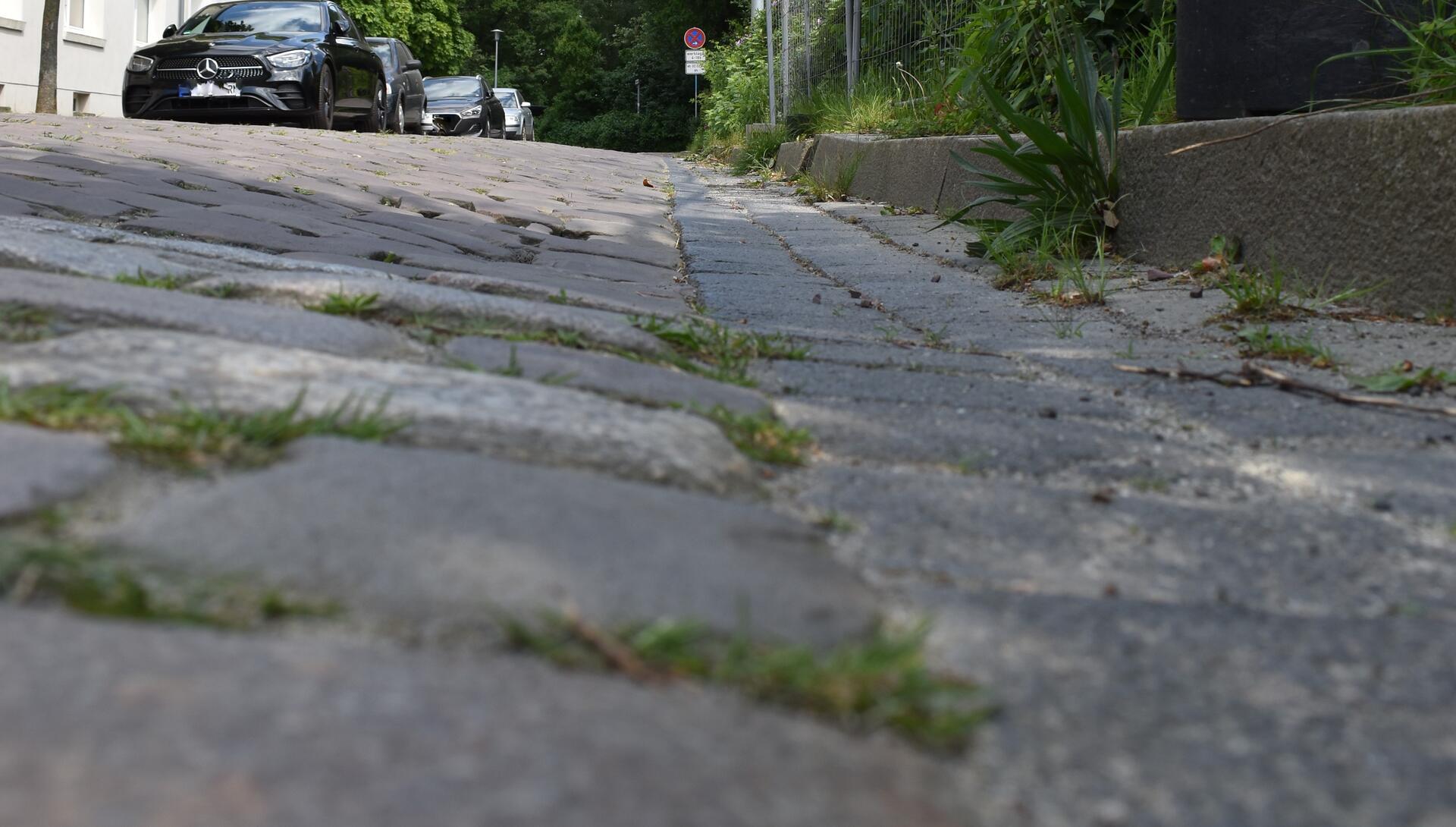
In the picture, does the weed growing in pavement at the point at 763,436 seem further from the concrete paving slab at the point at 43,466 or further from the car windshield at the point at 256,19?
the car windshield at the point at 256,19

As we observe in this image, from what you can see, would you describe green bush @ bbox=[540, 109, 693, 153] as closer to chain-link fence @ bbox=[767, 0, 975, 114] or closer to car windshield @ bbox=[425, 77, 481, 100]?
car windshield @ bbox=[425, 77, 481, 100]

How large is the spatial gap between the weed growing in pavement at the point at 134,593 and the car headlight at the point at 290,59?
11545 mm

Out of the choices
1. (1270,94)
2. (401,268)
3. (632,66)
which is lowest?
(401,268)

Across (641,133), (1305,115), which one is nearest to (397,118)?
(1305,115)

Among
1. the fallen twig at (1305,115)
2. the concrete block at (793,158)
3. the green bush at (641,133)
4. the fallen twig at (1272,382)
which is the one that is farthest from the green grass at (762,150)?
the green bush at (641,133)

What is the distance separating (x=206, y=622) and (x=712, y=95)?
20.4 meters

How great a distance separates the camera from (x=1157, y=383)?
2.37 metres

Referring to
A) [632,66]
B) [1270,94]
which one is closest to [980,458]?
[1270,94]

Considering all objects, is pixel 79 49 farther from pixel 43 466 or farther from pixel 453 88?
pixel 43 466

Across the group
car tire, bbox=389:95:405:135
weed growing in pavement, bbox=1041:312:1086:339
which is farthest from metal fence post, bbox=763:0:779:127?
weed growing in pavement, bbox=1041:312:1086:339

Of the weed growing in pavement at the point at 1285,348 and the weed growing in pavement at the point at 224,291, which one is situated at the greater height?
the weed growing in pavement at the point at 224,291

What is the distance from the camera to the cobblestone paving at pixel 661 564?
739 mm

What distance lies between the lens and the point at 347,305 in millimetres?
2244

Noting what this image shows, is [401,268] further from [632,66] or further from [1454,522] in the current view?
[632,66]
